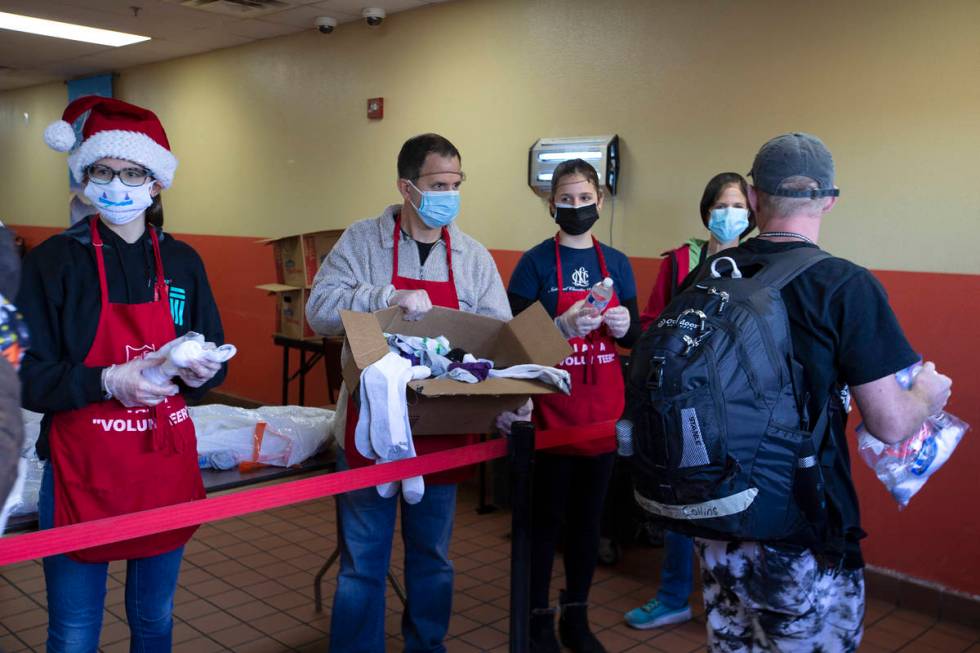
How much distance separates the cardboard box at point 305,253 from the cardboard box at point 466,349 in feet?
10.2

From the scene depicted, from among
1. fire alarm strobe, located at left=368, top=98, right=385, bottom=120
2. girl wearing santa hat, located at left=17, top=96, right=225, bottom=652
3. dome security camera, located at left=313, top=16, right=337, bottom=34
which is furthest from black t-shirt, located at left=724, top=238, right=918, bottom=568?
dome security camera, located at left=313, top=16, right=337, bottom=34

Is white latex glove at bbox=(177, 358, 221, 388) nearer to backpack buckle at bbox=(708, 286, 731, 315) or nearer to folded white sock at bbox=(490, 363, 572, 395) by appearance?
folded white sock at bbox=(490, 363, 572, 395)

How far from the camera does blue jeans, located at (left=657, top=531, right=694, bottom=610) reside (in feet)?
12.0

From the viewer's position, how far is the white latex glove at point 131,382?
1980 mm

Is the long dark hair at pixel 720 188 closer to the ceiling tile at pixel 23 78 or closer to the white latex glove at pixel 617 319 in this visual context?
the white latex glove at pixel 617 319

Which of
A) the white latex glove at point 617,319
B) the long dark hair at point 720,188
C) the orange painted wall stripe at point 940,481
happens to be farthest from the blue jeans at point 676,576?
the long dark hair at point 720,188

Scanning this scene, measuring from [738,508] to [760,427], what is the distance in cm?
17

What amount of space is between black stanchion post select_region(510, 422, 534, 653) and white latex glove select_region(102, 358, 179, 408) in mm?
987

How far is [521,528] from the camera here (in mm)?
2611

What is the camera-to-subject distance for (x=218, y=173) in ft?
24.9

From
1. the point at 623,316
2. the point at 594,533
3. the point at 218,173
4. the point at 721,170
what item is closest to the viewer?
the point at 623,316

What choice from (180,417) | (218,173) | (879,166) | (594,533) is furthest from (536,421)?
(218,173)

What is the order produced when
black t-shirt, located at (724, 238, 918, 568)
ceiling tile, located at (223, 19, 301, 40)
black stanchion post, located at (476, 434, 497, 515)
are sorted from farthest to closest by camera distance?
ceiling tile, located at (223, 19, 301, 40) → black stanchion post, located at (476, 434, 497, 515) → black t-shirt, located at (724, 238, 918, 568)

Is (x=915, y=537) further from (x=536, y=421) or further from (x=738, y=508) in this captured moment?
(x=738, y=508)
